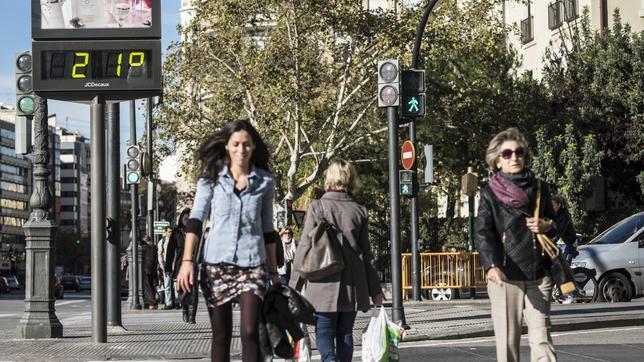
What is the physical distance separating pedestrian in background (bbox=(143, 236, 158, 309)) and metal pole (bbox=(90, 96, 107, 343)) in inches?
548

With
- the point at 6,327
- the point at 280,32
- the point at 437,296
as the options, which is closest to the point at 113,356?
the point at 6,327

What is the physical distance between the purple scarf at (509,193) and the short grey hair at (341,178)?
67.9 inches

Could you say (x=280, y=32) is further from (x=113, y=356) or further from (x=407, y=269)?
(x=113, y=356)

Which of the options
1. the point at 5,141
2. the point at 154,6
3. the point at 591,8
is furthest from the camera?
the point at 5,141

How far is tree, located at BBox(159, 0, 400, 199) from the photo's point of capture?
40.3 metres

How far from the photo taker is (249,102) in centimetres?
4169

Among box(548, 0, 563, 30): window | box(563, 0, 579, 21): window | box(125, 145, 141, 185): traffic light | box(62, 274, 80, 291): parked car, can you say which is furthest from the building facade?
box(125, 145, 141, 185): traffic light

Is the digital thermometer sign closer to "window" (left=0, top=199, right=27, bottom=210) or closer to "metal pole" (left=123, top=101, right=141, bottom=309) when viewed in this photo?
"metal pole" (left=123, top=101, right=141, bottom=309)

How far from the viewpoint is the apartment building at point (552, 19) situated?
43031mm

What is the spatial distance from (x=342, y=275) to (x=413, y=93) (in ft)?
27.0

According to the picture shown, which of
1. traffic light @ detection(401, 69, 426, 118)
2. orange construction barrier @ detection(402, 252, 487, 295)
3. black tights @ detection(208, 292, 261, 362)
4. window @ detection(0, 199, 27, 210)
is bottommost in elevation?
orange construction barrier @ detection(402, 252, 487, 295)

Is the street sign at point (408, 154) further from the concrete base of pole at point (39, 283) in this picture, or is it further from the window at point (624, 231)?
the window at point (624, 231)

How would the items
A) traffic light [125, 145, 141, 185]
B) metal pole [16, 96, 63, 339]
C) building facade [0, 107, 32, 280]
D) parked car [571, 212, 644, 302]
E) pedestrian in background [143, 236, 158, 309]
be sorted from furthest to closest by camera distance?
building facade [0, 107, 32, 280] < pedestrian in background [143, 236, 158, 309] < traffic light [125, 145, 141, 185] < parked car [571, 212, 644, 302] < metal pole [16, 96, 63, 339]

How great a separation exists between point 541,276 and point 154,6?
26.8 ft
